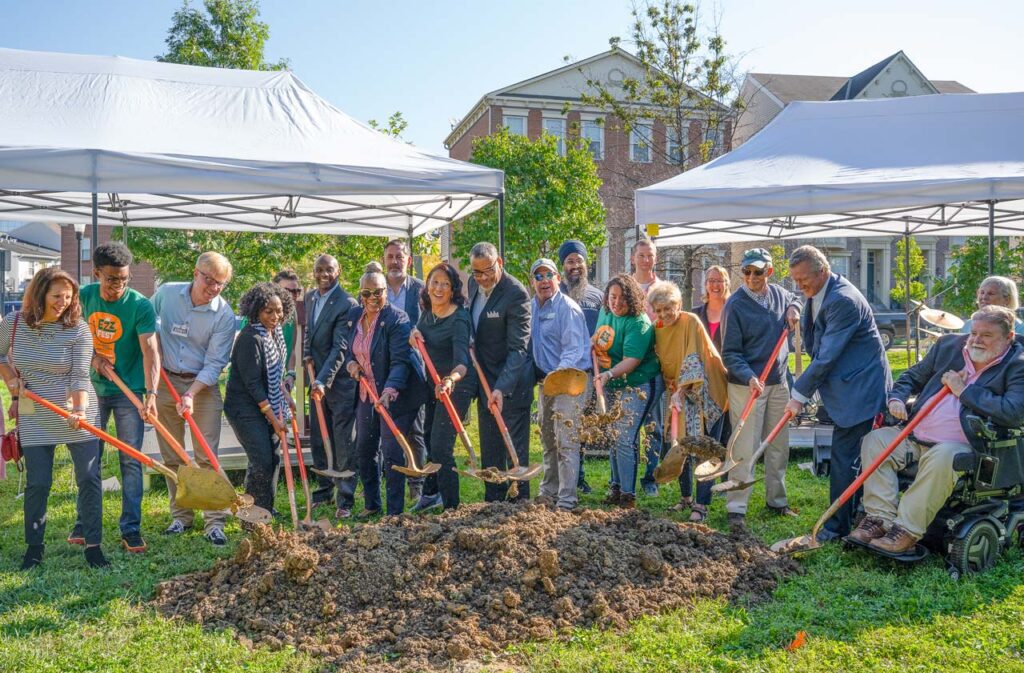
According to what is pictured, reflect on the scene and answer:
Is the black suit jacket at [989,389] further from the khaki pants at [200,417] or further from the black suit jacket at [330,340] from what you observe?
the khaki pants at [200,417]

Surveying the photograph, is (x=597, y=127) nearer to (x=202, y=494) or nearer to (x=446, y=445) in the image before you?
(x=446, y=445)

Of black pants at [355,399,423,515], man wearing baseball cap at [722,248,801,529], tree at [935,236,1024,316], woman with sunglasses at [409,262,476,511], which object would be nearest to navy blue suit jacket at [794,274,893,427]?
man wearing baseball cap at [722,248,801,529]

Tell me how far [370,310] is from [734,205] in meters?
2.99

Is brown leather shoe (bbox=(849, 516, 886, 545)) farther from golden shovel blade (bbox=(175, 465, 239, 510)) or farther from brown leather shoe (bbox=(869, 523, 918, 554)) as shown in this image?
golden shovel blade (bbox=(175, 465, 239, 510))

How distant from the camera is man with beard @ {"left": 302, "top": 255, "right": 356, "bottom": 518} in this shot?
220 inches

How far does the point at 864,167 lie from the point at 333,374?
177 inches

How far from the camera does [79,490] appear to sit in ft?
14.5

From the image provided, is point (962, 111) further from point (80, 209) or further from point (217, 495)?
point (80, 209)

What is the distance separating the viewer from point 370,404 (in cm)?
548

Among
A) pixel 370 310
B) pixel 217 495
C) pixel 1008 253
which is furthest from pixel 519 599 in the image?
pixel 1008 253

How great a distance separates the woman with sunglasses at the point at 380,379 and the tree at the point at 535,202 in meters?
11.3

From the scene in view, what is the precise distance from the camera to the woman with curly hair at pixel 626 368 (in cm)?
529

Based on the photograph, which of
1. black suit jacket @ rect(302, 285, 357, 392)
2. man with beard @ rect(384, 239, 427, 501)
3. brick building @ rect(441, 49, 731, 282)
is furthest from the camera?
brick building @ rect(441, 49, 731, 282)

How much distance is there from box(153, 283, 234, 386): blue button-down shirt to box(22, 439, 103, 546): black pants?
0.73 m
